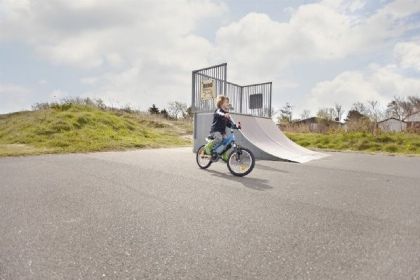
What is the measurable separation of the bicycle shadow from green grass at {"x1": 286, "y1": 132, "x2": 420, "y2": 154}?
9113 millimetres

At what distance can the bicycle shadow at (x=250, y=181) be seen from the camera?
4.82 metres

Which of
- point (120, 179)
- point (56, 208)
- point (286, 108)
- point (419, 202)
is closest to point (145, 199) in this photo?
point (56, 208)

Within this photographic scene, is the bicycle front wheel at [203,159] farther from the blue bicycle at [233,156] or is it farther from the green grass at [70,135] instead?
the green grass at [70,135]

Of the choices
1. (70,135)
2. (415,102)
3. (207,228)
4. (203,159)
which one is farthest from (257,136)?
(415,102)

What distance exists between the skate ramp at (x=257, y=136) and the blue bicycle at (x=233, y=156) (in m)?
2.79

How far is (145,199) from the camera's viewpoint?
395 centimetres

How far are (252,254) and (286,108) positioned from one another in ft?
184

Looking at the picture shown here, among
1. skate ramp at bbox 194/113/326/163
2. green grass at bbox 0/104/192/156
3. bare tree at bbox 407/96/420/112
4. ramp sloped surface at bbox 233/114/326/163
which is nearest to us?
skate ramp at bbox 194/113/326/163

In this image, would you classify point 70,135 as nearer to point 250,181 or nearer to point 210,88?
point 210,88

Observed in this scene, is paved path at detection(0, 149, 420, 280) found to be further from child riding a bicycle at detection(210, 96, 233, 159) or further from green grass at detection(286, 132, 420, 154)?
green grass at detection(286, 132, 420, 154)

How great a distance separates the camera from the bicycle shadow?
482cm

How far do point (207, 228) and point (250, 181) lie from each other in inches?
103

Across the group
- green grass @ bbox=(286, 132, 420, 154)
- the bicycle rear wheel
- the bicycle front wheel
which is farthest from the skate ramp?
green grass @ bbox=(286, 132, 420, 154)

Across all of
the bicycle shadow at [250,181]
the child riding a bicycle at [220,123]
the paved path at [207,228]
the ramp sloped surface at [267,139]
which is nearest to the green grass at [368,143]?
the ramp sloped surface at [267,139]
